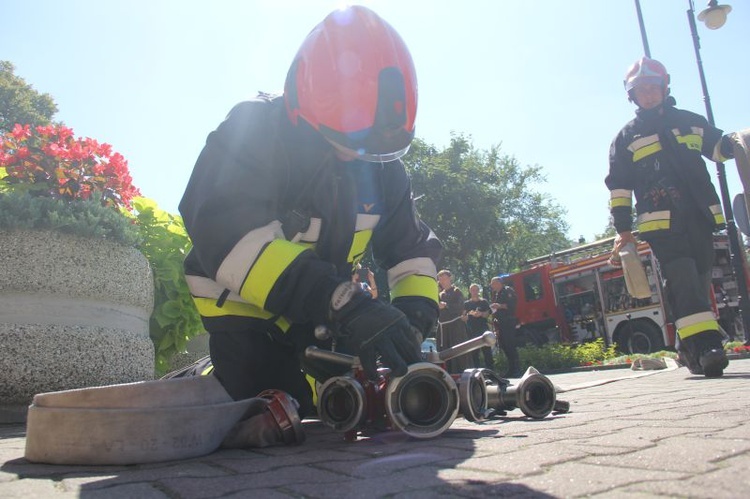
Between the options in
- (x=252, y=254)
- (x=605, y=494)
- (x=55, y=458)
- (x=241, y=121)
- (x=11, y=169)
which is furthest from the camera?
(x=11, y=169)

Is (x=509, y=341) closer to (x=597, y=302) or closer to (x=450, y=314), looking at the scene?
(x=450, y=314)

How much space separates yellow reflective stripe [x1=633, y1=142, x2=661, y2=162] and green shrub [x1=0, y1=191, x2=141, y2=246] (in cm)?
396

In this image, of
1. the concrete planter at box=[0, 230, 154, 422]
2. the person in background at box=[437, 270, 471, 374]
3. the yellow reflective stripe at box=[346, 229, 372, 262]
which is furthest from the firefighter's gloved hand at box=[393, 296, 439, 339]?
the person in background at box=[437, 270, 471, 374]

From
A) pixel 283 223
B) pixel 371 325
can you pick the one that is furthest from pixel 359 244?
pixel 371 325

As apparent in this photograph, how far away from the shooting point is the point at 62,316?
3.84 m

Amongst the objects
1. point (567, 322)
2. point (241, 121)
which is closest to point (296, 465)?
point (241, 121)

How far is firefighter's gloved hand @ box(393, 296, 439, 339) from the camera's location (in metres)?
2.83

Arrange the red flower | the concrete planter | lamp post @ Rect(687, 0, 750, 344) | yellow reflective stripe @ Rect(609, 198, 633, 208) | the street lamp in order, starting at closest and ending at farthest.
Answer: the concrete planter
the red flower
yellow reflective stripe @ Rect(609, 198, 633, 208)
lamp post @ Rect(687, 0, 750, 344)
the street lamp

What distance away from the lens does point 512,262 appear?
38.2 meters

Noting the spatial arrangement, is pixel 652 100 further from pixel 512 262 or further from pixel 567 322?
pixel 512 262

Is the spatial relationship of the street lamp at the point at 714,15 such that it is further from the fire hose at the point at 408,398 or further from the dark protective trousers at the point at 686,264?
the fire hose at the point at 408,398

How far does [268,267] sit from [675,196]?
3.90 metres

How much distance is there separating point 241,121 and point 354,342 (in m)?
1.05

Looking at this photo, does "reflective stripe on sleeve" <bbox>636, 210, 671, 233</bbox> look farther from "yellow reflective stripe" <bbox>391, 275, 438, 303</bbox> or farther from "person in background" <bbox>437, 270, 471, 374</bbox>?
"person in background" <bbox>437, 270, 471, 374</bbox>
